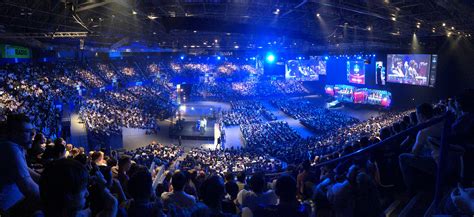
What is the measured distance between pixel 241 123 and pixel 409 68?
1634 centimetres

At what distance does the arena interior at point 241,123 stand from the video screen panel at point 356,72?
0.65 feet

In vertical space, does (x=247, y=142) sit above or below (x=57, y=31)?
below

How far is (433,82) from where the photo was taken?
28219 mm

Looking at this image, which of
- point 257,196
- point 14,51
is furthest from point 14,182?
point 14,51

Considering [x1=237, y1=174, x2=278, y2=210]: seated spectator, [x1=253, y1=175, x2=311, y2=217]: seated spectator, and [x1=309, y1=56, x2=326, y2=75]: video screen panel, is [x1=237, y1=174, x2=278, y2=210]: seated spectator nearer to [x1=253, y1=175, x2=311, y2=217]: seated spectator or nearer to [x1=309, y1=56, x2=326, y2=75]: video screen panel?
[x1=253, y1=175, x2=311, y2=217]: seated spectator

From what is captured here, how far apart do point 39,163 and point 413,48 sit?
3004cm

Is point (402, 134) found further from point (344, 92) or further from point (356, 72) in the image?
point (344, 92)

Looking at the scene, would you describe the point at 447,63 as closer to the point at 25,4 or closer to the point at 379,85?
the point at 379,85

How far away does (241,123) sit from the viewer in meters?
35.1

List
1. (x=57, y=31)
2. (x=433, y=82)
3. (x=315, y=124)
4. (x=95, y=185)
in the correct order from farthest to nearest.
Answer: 1. (x=315, y=124)
2. (x=433, y=82)
3. (x=57, y=31)
4. (x=95, y=185)

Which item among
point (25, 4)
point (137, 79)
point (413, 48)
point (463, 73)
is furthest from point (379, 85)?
point (25, 4)

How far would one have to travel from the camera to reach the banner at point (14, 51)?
79.8 feet

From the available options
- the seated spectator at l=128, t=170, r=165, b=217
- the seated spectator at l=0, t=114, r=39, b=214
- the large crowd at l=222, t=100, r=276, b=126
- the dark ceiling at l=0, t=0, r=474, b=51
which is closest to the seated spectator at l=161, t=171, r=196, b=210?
the seated spectator at l=128, t=170, r=165, b=217

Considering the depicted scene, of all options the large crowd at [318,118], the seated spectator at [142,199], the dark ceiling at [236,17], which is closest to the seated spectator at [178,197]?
the seated spectator at [142,199]
